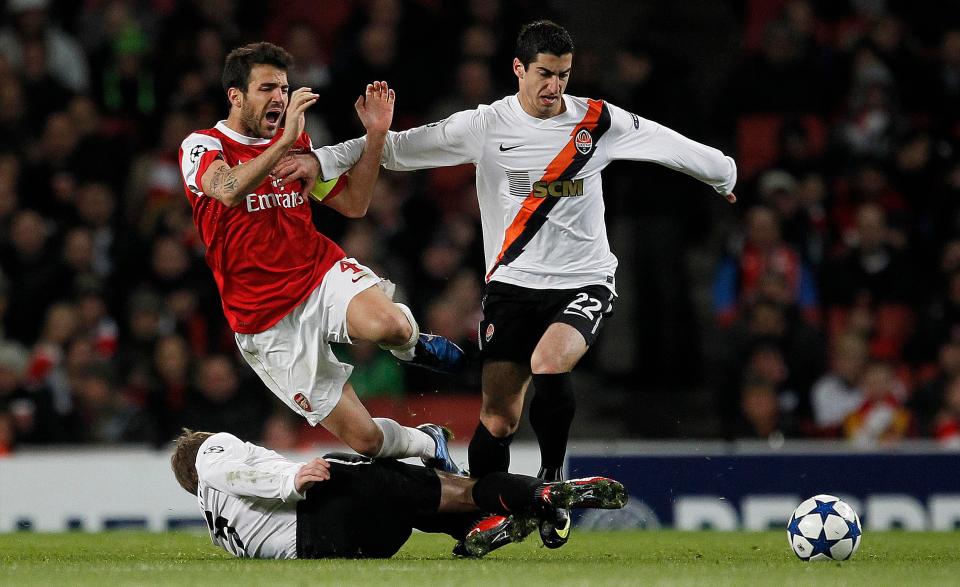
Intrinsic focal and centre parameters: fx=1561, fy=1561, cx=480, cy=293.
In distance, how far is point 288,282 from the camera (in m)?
7.77

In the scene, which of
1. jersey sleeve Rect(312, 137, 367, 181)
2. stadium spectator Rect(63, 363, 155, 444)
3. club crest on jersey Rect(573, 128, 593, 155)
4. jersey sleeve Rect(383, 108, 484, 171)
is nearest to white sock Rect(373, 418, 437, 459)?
jersey sleeve Rect(312, 137, 367, 181)

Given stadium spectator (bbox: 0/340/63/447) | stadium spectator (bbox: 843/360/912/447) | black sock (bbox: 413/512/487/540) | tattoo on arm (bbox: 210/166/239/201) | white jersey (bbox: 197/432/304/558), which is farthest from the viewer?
stadium spectator (bbox: 843/360/912/447)

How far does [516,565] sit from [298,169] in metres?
2.24

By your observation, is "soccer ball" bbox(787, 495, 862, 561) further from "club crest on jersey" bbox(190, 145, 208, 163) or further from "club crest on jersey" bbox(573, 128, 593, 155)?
"club crest on jersey" bbox(190, 145, 208, 163)

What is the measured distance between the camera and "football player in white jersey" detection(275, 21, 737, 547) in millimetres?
7793

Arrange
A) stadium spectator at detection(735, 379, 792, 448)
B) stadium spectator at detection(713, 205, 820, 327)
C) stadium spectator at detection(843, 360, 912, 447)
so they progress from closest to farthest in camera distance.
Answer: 1. stadium spectator at detection(735, 379, 792, 448)
2. stadium spectator at detection(843, 360, 912, 447)
3. stadium spectator at detection(713, 205, 820, 327)

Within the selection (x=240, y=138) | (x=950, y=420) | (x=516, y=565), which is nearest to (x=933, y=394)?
(x=950, y=420)

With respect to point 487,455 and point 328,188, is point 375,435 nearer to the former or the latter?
point 487,455

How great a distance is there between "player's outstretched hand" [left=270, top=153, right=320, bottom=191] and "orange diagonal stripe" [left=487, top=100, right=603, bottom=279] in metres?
1.02

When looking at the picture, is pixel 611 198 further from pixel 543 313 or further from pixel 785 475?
pixel 543 313

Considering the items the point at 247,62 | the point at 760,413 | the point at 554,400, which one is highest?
the point at 247,62

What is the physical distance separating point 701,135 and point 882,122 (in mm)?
1716

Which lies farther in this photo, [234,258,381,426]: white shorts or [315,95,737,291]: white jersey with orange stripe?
[315,95,737,291]: white jersey with orange stripe

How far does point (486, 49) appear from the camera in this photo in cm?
1332
